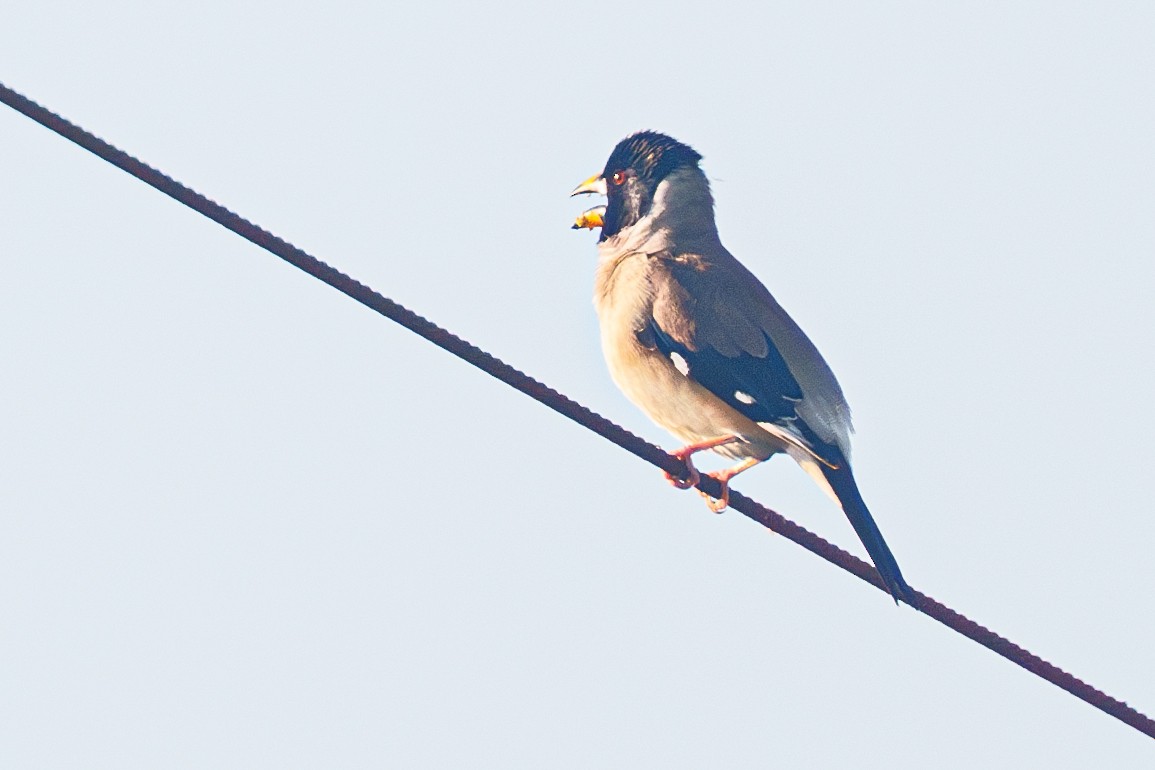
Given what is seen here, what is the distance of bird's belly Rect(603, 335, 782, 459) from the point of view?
7.21 metres

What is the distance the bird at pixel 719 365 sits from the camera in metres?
6.91

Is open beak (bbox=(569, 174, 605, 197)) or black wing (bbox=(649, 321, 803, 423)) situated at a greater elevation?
open beak (bbox=(569, 174, 605, 197))

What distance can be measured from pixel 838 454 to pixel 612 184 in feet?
8.77

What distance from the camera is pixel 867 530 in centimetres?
623

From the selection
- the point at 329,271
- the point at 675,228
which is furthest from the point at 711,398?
the point at 329,271

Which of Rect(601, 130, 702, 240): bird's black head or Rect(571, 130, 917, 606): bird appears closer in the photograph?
Rect(571, 130, 917, 606): bird

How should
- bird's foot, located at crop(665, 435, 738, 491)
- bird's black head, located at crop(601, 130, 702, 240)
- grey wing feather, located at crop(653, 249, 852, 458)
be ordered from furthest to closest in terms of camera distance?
bird's black head, located at crop(601, 130, 702, 240) → grey wing feather, located at crop(653, 249, 852, 458) → bird's foot, located at crop(665, 435, 738, 491)

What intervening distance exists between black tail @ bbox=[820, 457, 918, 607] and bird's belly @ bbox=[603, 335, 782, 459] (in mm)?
498

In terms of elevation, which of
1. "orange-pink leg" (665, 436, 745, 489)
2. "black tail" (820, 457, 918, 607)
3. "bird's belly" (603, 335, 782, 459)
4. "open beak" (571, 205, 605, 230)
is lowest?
"black tail" (820, 457, 918, 607)

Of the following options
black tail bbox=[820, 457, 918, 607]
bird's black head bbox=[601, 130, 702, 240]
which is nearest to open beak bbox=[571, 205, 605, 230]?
bird's black head bbox=[601, 130, 702, 240]

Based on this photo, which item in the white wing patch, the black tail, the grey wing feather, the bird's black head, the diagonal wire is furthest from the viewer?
the bird's black head

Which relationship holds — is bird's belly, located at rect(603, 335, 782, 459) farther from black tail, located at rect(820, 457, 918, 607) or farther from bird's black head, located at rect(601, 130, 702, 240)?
bird's black head, located at rect(601, 130, 702, 240)

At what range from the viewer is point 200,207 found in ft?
14.4

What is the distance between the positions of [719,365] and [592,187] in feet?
6.94
